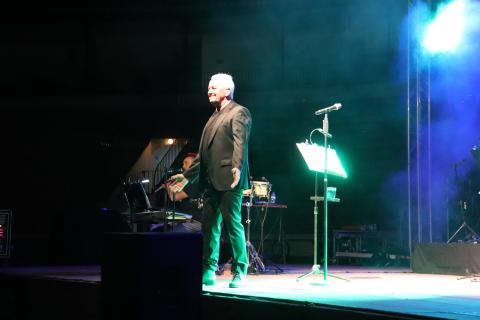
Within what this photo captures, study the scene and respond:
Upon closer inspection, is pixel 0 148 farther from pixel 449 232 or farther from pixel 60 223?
pixel 449 232

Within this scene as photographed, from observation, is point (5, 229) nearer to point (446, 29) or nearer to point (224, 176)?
point (224, 176)

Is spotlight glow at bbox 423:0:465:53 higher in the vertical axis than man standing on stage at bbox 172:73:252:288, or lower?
higher

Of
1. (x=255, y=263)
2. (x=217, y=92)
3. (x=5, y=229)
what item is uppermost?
(x=217, y=92)

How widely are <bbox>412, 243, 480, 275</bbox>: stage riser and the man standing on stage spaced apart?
3.77 metres

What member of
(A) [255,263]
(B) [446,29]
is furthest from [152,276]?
(B) [446,29]

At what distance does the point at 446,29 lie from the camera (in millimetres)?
9766

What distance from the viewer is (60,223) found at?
11.3 meters

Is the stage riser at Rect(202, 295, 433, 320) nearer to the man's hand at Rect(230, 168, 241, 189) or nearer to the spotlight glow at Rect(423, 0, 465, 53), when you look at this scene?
the man's hand at Rect(230, 168, 241, 189)

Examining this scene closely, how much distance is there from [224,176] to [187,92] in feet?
34.7

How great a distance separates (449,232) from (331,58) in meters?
6.55

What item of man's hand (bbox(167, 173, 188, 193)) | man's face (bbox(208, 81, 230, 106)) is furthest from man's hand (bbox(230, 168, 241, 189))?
man's face (bbox(208, 81, 230, 106))

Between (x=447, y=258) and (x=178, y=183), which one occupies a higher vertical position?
(x=178, y=183)

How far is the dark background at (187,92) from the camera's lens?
47.5 ft

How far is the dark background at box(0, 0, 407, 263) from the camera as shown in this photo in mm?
14492
